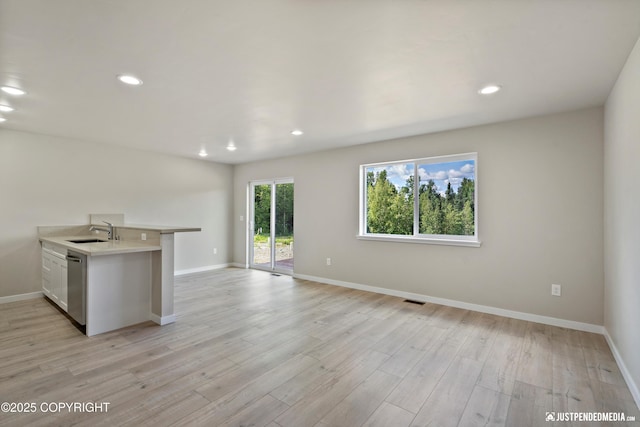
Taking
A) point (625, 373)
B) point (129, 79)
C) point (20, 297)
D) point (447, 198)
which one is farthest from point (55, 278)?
point (625, 373)

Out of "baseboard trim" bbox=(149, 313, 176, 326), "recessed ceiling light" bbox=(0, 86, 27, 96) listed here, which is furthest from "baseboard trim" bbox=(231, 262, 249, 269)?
"recessed ceiling light" bbox=(0, 86, 27, 96)

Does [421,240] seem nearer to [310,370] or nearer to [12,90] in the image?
[310,370]

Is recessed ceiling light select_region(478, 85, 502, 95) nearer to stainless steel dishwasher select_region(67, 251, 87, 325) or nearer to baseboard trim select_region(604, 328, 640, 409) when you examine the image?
baseboard trim select_region(604, 328, 640, 409)

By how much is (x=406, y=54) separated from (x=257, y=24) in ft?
3.52

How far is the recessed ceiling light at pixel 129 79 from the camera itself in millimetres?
2559

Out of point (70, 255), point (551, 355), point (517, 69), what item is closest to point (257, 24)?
point (517, 69)

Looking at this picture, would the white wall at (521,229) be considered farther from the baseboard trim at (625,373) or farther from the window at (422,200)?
the baseboard trim at (625,373)

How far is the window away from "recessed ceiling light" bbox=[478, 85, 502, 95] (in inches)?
51.6

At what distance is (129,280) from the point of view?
347cm

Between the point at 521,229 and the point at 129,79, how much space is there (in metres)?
4.44

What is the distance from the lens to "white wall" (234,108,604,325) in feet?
10.8

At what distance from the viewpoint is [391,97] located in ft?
9.94

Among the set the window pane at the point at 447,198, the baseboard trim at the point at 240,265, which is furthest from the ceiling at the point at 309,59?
the baseboard trim at the point at 240,265

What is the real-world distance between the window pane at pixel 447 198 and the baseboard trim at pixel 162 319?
139 inches
